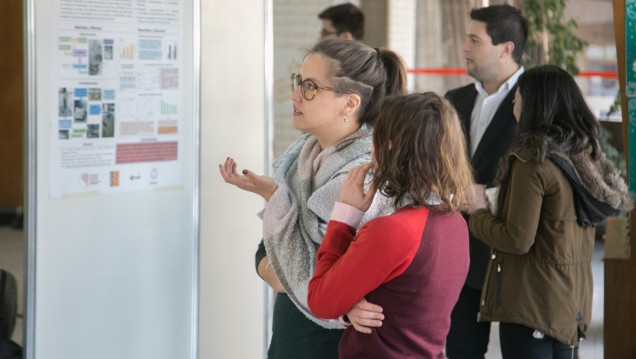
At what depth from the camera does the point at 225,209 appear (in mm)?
3768

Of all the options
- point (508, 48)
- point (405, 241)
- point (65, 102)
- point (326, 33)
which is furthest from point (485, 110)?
point (405, 241)

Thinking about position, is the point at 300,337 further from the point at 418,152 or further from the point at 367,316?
the point at 418,152

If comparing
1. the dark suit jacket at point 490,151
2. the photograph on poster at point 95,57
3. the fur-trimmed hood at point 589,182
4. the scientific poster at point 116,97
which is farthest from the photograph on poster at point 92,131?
the dark suit jacket at point 490,151

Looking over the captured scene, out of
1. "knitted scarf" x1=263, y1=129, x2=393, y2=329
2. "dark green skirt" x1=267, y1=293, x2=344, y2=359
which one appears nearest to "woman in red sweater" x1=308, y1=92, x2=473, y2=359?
"knitted scarf" x1=263, y1=129, x2=393, y2=329

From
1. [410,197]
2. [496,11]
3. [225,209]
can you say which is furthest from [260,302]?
[410,197]

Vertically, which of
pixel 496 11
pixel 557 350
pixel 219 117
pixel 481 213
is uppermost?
pixel 496 11

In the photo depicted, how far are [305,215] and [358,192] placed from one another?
0.33 m

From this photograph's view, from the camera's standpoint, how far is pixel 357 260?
79.4 inches

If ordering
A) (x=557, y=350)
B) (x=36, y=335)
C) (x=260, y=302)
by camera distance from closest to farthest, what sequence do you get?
(x=36, y=335) → (x=557, y=350) → (x=260, y=302)

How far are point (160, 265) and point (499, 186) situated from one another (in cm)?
133

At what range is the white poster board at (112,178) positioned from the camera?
304cm

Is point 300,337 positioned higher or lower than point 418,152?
lower

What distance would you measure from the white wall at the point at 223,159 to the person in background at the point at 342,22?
1.23 meters

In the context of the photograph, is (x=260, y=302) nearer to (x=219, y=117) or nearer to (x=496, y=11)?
(x=219, y=117)
